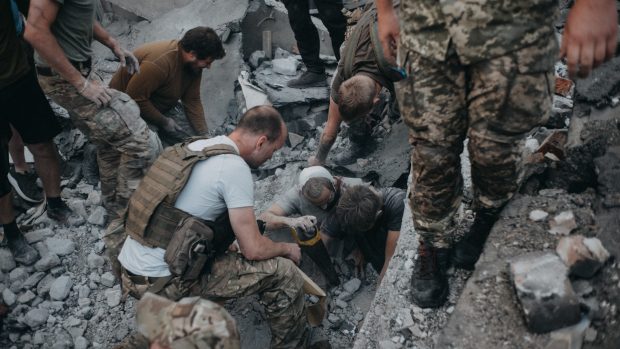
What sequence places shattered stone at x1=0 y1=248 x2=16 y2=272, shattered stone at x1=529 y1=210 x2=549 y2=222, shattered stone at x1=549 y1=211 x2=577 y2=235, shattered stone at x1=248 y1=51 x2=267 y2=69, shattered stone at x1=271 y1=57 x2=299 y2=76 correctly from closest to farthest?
shattered stone at x1=549 y1=211 x2=577 y2=235 < shattered stone at x1=529 y1=210 x2=549 y2=222 < shattered stone at x1=0 y1=248 x2=16 y2=272 < shattered stone at x1=271 y1=57 x2=299 y2=76 < shattered stone at x1=248 y1=51 x2=267 y2=69

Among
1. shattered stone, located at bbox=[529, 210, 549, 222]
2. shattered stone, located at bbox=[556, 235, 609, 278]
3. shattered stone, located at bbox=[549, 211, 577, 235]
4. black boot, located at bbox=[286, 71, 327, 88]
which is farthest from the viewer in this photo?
black boot, located at bbox=[286, 71, 327, 88]

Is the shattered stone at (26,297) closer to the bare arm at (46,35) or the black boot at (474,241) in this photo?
the bare arm at (46,35)

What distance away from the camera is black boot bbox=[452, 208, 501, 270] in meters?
2.54

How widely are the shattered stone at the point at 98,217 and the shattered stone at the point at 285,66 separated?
2.57 m

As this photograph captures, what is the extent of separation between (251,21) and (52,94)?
3311 millimetres

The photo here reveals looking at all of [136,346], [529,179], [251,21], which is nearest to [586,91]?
[529,179]

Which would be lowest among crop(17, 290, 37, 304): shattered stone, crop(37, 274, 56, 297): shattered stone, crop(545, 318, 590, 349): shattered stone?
crop(37, 274, 56, 297): shattered stone

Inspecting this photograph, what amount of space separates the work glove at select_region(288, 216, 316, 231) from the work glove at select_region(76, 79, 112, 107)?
157cm

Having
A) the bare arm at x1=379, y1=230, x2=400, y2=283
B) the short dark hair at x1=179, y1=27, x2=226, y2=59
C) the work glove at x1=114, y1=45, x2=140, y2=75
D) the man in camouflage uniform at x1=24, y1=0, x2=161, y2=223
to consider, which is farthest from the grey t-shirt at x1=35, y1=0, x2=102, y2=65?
the bare arm at x1=379, y1=230, x2=400, y2=283

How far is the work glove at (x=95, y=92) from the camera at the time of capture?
3.62 metres

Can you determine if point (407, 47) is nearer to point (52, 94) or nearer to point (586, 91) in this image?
point (586, 91)

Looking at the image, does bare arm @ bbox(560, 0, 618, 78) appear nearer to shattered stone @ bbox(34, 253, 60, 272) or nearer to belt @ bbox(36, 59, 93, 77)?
belt @ bbox(36, 59, 93, 77)

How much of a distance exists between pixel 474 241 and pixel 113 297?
2.72 metres

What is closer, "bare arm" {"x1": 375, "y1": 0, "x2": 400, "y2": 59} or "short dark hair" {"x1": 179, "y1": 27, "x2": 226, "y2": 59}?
"bare arm" {"x1": 375, "y1": 0, "x2": 400, "y2": 59}
